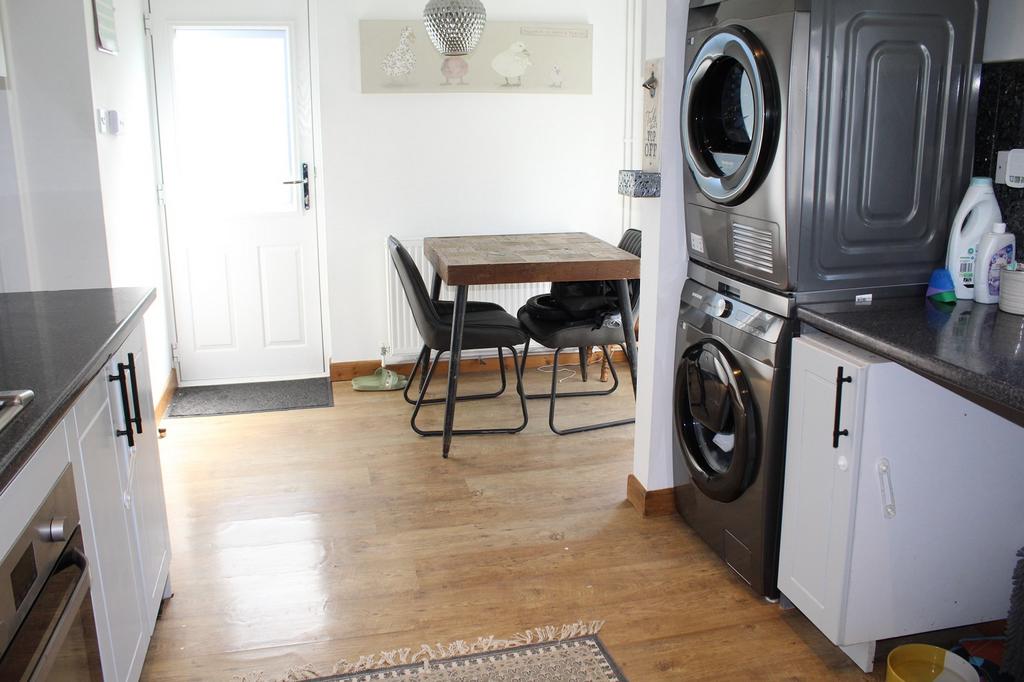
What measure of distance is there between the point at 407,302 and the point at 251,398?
898 millimetres

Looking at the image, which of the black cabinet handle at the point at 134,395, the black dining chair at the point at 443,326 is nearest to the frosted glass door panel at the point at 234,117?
the black dining chair at the point at 443,326

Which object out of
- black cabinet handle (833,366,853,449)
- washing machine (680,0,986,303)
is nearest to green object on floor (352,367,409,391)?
washing machine (680,0,986,303)

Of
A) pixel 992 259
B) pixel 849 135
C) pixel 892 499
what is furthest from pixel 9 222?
pixel 992 259

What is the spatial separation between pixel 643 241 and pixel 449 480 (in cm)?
115

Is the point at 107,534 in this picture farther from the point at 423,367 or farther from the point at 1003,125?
the point at 423,367

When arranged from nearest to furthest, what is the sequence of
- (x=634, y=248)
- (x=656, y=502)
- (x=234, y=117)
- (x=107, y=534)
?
(x=107, y=534)
(x=656, y=502)
(x=634, y=248)
(x=234, y=117)

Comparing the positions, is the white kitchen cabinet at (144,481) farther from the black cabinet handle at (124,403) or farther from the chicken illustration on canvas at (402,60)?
the chicken illustration on canvas at (402,60)

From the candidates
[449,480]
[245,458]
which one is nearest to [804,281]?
[449,480]

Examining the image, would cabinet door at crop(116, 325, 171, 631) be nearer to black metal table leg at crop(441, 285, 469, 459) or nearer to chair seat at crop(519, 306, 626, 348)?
black metal table leg at crop(441, 285, 469, 459)

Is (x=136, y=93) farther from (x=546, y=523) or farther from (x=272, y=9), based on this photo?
(x=546, y=523)

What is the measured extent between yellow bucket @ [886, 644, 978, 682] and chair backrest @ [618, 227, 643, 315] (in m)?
2.03

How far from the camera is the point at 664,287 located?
272cm

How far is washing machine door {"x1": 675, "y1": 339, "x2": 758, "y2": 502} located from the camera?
2.31 metres

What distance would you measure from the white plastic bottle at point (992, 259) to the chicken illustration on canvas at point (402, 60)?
2.88 meters
